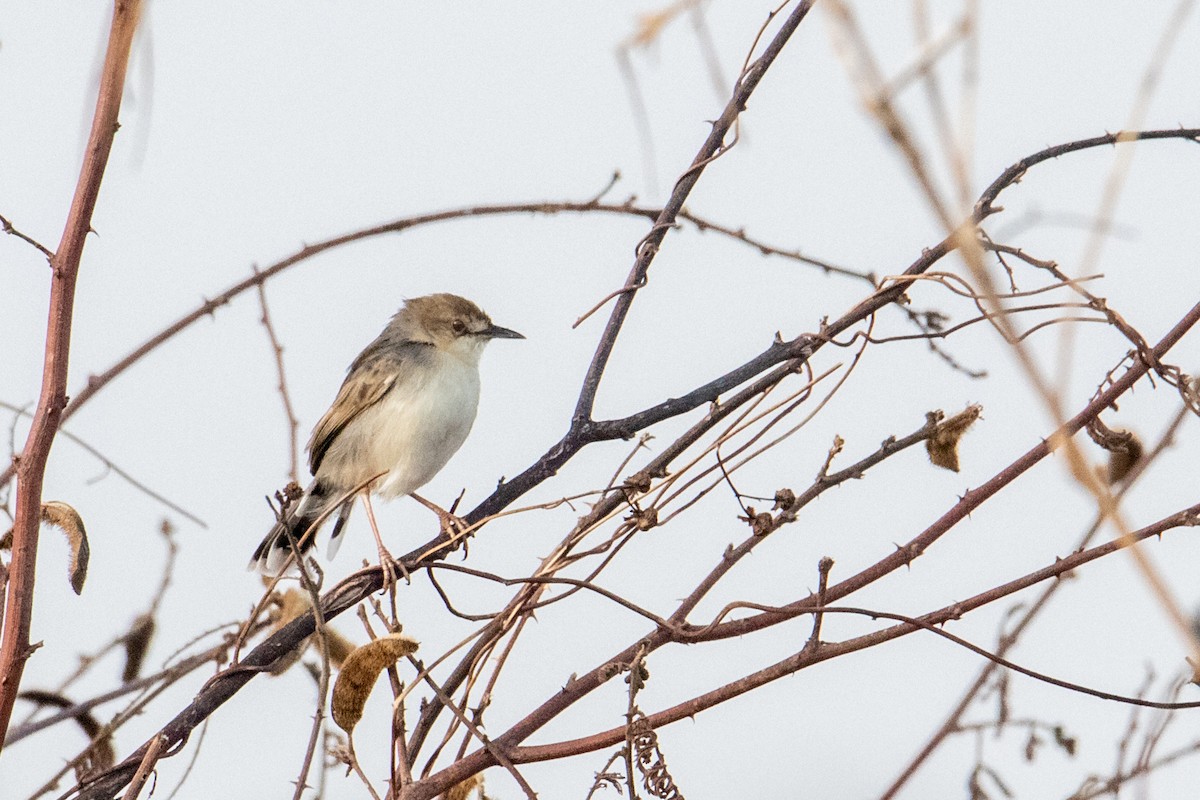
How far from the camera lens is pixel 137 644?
161 inches

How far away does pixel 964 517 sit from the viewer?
8.61 ft

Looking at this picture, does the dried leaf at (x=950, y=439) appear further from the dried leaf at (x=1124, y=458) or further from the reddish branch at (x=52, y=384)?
the reddish branch at (x=52, y=384)

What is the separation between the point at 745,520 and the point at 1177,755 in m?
1.32

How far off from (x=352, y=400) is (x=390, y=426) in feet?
1.05

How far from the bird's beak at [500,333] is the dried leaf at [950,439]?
4120 millimetres

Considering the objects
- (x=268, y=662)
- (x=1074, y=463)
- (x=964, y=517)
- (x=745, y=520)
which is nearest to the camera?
(x=1074, y=463)

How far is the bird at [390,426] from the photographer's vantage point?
5938 millimetres

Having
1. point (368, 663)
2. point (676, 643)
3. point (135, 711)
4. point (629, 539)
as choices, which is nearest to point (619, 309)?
point (629, 539)

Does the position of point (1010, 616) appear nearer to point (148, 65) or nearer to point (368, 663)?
point (368, 663)

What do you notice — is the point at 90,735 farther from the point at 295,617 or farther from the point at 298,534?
the point at 298,534

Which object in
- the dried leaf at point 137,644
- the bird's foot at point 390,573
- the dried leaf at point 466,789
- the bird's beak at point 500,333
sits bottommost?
the dried leaf at point 466,789

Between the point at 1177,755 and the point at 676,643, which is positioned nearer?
the point at 676,643

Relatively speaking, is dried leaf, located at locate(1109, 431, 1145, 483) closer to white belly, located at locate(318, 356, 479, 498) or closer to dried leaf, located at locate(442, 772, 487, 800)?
dried leaf, located at locate(442, 772, 487, 800)

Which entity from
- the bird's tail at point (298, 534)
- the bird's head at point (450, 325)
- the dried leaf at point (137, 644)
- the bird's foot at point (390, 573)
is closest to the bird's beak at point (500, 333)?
the bird's head at point (450, 325)
